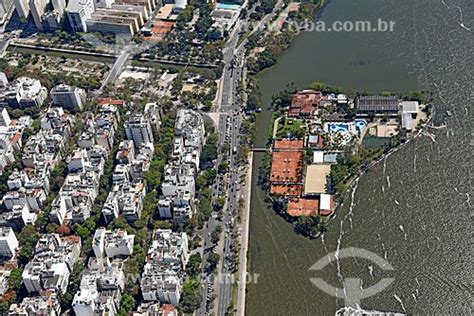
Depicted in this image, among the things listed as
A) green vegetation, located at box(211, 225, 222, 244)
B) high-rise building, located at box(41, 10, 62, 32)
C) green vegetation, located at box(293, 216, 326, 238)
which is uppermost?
high-rise building, located at box(41, 10, 62, 32)

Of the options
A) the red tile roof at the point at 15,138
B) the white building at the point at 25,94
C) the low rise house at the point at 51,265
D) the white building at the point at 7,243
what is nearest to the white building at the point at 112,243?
the low rise house at the point at 51,265

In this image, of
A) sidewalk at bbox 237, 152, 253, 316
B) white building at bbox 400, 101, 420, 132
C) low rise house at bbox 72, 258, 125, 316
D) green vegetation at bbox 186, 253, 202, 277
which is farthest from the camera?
white building at bbox 400, 101, 420, 132

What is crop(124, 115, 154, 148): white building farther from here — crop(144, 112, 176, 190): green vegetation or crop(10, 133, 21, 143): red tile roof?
crop(10, 133, 21, 143): red tile roof

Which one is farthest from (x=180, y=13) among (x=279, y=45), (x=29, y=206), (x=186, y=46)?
(x=29, y=206)

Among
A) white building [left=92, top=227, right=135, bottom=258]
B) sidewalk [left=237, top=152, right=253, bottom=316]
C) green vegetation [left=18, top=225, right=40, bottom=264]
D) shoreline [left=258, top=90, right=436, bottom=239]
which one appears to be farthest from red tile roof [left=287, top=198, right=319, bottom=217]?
green vegetation [left=18, top=225, right=40, bottom=264]

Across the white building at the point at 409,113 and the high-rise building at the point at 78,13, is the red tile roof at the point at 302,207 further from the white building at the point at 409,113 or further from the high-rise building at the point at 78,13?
the high-rise building at the point at 78,13
